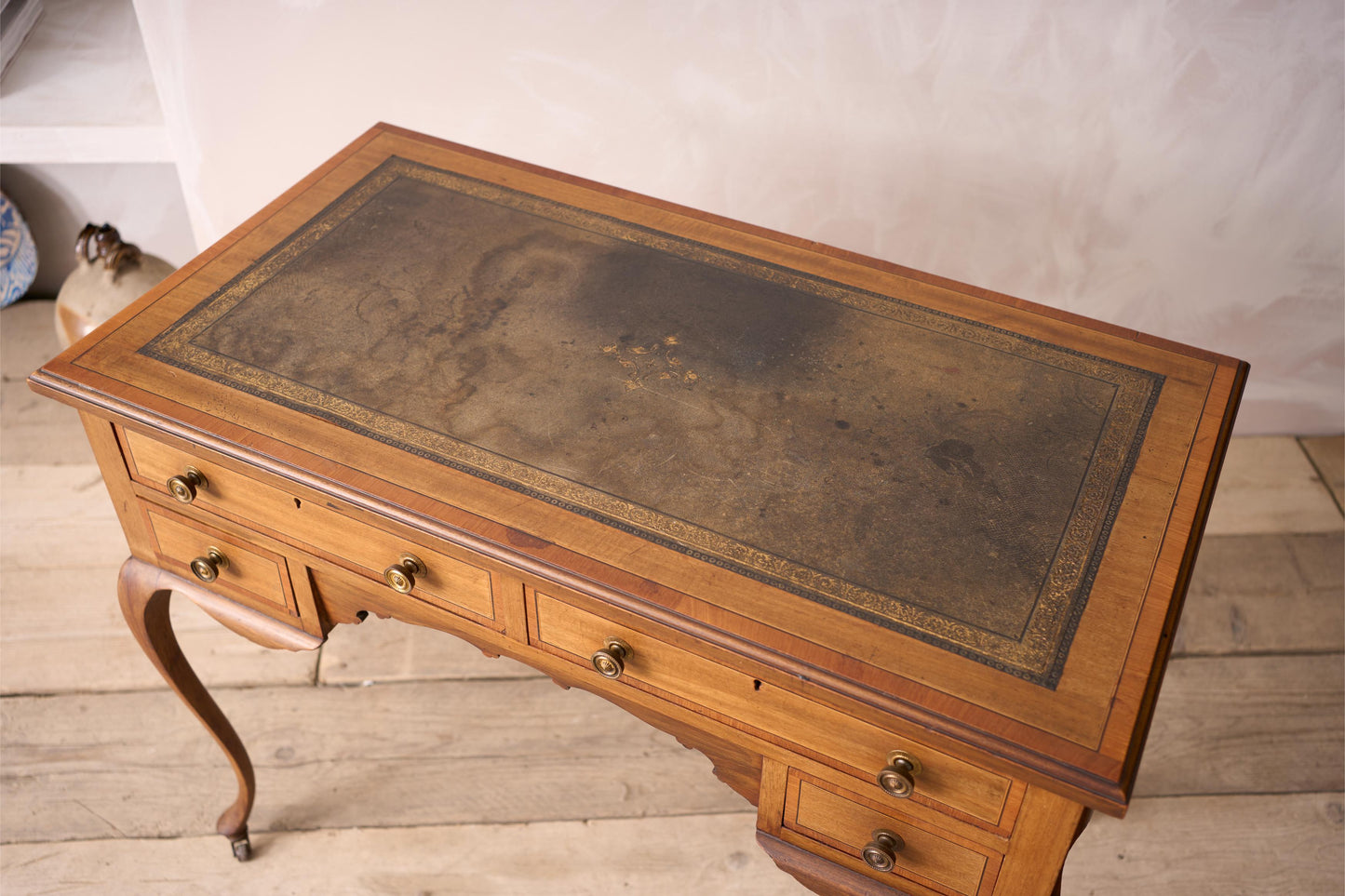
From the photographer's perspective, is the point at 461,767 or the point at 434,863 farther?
the point at 461,767

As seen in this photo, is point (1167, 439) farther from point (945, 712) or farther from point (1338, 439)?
point (1338, 439)

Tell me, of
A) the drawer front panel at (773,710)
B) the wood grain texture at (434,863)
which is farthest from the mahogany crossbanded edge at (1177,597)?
the wood grain texture at (434,863)

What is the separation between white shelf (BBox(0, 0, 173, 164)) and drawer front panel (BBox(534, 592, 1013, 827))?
58.0 inches

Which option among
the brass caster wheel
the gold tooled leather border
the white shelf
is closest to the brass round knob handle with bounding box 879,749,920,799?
the gold tooled leather border

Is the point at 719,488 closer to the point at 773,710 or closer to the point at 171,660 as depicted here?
the point at 773,710

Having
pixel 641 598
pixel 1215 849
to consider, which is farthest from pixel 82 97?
pixel 1215 849

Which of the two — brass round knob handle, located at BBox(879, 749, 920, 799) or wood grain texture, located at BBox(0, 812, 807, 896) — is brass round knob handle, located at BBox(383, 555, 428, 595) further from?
wood grain texture, located at BBox(0, 812, 807, 896)

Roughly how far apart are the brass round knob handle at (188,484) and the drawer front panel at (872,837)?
0.72 m

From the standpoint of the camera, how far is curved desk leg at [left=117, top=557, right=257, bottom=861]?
1396 millimetres

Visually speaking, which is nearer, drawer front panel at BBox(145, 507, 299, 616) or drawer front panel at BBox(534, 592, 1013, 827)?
drawer front panel at BBox(534, 592, 1013, 827)

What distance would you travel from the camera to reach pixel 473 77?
199 centimetres

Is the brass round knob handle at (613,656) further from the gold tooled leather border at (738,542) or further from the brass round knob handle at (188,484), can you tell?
the brass round knob handle at (188,484)

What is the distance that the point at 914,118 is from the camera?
190 cm

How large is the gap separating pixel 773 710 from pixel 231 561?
0.69 meters
